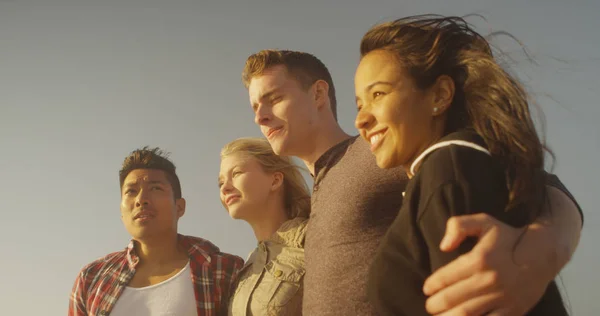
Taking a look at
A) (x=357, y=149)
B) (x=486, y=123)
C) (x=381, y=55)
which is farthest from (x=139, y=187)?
(x=486, y=123)

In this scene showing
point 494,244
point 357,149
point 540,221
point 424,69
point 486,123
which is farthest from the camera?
point 357,149

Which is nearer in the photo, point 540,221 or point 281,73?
point 540,221

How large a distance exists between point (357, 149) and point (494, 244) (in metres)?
1.43

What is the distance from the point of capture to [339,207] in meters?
2.86

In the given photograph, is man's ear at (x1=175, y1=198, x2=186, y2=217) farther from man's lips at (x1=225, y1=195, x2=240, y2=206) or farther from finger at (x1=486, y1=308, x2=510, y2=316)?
finger at (x1=486, y1=308, x2=510, y2=316)

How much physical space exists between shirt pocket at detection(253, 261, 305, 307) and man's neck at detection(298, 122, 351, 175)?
66cm

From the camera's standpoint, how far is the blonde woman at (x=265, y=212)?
12.8 ft

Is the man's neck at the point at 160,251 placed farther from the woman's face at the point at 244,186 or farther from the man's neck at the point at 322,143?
the man's neck at the point at 322,143

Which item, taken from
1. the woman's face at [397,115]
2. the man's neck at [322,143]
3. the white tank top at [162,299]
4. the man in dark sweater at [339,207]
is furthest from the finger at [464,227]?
the white tank top at [162,299]

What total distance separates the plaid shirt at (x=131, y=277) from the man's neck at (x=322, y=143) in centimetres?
130

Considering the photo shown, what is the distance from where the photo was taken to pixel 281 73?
3.85 meters

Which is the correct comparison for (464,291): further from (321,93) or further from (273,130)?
(321,93)

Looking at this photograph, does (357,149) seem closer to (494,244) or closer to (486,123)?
(486,123)

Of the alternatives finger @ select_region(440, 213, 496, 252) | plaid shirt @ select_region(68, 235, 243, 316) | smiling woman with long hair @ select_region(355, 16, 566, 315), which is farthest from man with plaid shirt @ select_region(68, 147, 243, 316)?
finger @ select_region(440, 213, 496, 252)
